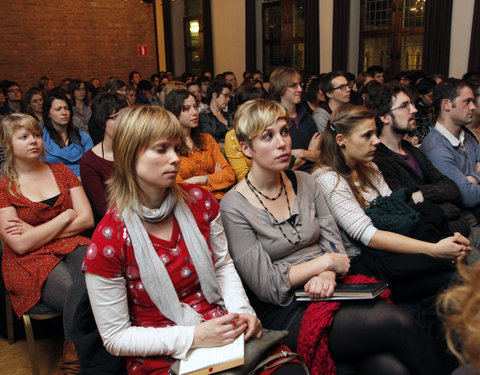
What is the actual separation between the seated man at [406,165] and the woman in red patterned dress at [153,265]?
1.46 meters

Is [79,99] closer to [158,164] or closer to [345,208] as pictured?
[345,208]

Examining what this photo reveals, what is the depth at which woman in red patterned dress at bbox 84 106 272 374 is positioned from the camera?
54.6 inches

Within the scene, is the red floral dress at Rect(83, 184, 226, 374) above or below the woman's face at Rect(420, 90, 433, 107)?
below

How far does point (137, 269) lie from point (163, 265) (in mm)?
85

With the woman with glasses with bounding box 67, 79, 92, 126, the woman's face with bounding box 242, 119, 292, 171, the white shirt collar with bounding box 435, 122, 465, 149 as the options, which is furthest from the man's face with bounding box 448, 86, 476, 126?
the woman with glasses with bounding box 67, 79, 92, 126

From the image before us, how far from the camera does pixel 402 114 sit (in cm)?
273

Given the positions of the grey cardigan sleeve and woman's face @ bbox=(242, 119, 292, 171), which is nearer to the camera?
the grey cardigan sleeve

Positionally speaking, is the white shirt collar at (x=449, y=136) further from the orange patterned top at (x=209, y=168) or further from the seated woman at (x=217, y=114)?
the seated woman at (x=217, y=114)

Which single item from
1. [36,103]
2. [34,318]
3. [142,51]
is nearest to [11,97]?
[36,103]

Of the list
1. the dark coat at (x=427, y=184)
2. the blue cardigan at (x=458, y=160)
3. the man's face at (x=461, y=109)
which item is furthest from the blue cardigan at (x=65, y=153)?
the man's face at (x=461, y=109)

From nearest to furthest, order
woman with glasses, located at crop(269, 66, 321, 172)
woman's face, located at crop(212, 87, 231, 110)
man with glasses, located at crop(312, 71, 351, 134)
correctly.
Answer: woman with glasses, located at crop(269, 66, 321, 172) → man with glasses, located at crop(312, 71, 351, 134) → woman's face, located at crop(212, 87, 231, 110)

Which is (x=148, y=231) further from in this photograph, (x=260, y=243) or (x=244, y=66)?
(x=244, y=66)

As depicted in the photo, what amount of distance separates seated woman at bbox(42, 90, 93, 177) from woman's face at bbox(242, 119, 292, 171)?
6.83ft

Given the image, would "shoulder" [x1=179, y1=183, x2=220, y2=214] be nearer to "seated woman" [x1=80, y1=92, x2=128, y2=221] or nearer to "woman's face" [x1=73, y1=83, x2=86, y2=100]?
"seated woman" [x1=80, y1=92, x2=128, y2=221]
